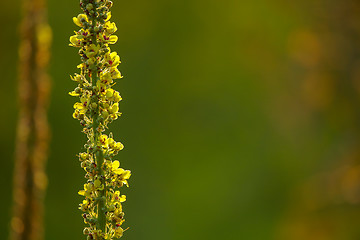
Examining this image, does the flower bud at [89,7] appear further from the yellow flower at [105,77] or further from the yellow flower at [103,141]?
the yellow flower at [103,141]

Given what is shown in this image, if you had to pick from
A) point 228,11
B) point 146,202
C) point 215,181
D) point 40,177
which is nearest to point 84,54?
point 40,177

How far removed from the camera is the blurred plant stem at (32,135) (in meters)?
1.56

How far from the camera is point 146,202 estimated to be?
11.2 m

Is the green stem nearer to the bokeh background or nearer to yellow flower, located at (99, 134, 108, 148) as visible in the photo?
yellow flower, located at (99, 134, 108, 148)

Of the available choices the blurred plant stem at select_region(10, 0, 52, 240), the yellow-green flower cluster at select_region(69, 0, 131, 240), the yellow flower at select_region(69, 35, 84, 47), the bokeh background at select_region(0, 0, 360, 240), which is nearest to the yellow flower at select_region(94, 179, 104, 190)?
the yellow-green flower cluster at select_region(69, 0, 131, 240)

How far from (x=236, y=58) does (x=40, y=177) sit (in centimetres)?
1107

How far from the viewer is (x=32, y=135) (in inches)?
65.9

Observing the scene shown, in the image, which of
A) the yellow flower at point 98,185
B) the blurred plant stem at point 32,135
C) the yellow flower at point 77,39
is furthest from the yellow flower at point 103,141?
the blurred plant stem at point 32,135

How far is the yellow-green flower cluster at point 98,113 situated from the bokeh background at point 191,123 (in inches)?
291

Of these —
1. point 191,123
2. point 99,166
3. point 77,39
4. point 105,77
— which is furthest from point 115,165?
point 191,123

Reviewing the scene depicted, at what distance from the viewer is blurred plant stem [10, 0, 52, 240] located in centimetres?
156

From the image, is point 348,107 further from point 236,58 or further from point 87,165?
point 236,58

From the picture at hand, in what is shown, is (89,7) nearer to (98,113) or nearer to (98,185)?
(98,113)

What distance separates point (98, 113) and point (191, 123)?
11.2 metres
